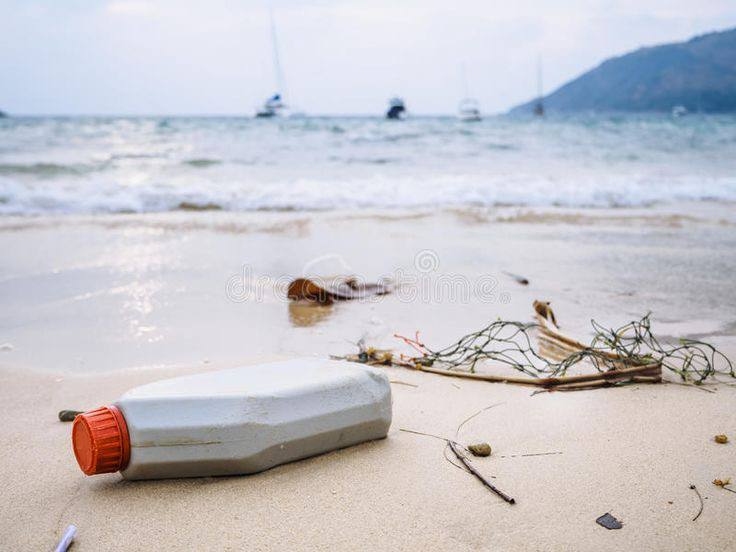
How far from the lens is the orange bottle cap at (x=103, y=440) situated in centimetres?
129

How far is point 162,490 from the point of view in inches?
53.8

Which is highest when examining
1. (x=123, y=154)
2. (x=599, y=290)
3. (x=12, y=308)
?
(x=123, y=154)

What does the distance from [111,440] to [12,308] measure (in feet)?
7.99

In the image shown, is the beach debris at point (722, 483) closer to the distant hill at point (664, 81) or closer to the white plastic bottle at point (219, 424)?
the white plastic bottle at point (219, 424)

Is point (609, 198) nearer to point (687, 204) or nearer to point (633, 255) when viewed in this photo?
point (687, 204)

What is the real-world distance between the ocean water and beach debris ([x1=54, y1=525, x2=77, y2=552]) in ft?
21.9

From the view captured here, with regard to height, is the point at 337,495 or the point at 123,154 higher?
the point at 123,154

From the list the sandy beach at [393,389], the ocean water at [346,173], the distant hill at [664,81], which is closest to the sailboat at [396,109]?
the ocean water at [346,173]

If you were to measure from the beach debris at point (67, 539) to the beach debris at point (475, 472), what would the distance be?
0.88 meters

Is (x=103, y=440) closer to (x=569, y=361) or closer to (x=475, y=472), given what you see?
(x=475, y=472)

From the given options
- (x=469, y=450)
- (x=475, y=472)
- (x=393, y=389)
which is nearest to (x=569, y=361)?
(x=393, y=389)

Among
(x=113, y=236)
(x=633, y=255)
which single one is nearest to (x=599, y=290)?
(x=633, y=255)

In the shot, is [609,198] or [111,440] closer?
[111,440]
